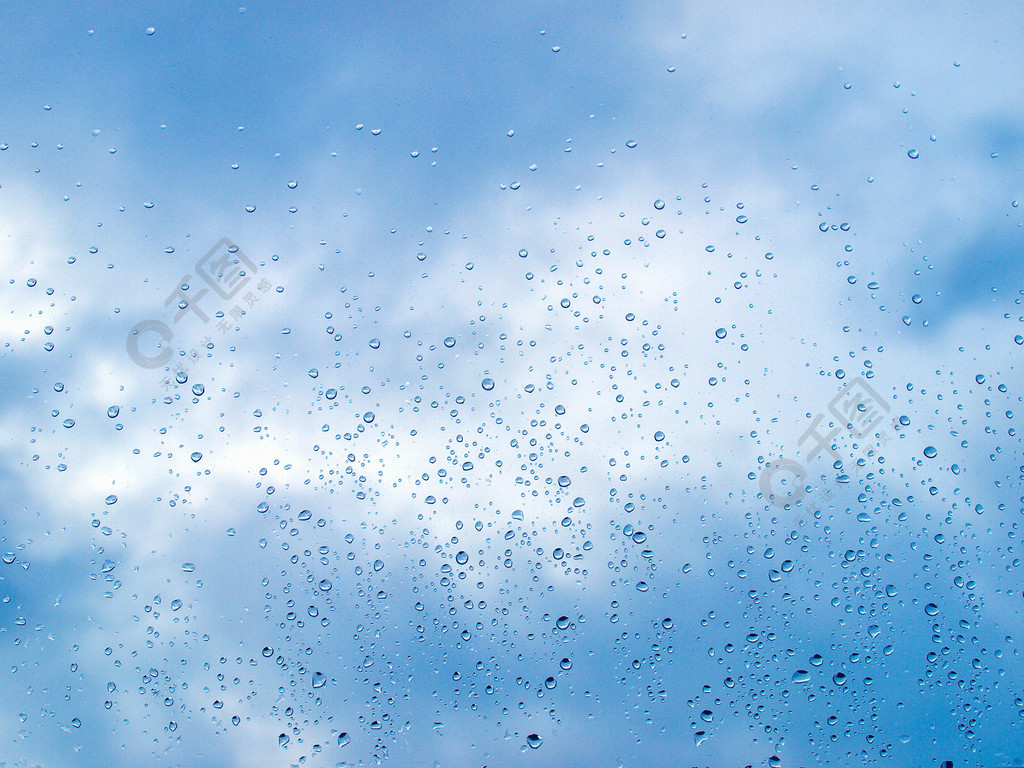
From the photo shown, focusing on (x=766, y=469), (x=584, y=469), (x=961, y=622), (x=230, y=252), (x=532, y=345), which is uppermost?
(x=230, y=252)

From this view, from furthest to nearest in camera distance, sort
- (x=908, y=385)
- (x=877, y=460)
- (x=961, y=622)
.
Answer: (x=877, y=460), (x=961, y=622), (x=908, y=385)

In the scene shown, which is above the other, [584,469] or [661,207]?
[661,207]

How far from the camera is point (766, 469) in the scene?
7809 mm

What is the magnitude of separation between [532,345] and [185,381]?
404 cm

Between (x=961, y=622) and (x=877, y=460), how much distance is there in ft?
5.93

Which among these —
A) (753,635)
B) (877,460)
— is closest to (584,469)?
(753,635)

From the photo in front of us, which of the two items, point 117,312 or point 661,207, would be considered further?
point 117,312

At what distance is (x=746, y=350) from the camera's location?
A: 712 centimetres

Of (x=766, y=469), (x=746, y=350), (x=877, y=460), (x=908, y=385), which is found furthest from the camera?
(x=766, y=469)

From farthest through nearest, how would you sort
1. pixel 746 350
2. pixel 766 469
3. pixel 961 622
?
pixel 766 469 < pixel 746 350 < pixel 961 622

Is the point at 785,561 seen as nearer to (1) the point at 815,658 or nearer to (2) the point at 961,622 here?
(1) the point at 815,658

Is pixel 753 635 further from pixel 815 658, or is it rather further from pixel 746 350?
pixel 746 350

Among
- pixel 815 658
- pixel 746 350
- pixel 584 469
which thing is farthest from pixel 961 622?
pixel 584 469

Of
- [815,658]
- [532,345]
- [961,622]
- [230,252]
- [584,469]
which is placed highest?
[230,252]
